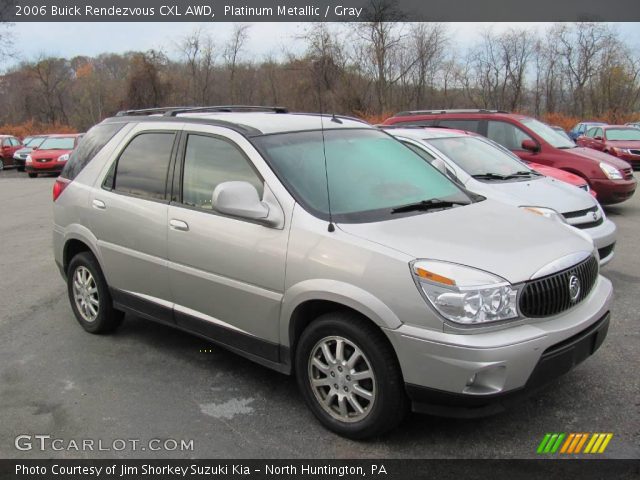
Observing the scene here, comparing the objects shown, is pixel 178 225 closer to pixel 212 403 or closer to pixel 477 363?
pixel 212 403

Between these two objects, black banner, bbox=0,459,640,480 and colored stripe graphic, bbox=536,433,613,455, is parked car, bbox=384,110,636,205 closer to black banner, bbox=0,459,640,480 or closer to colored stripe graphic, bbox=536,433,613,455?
colored stripe graphic, bbox=536,433,613,455

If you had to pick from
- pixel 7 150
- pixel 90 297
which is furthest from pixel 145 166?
pixel 7 150

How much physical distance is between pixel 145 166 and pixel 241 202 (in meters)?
1.42

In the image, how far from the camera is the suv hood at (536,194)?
6.20 metres

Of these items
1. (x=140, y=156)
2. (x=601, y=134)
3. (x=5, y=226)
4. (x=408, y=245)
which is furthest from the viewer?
(x=601, y=134)

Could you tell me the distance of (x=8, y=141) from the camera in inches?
1070

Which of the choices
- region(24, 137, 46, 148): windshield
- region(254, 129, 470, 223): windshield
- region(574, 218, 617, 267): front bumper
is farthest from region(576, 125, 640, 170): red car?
region(24, 137, 46, 148): windshield

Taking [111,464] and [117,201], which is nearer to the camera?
[111,464]

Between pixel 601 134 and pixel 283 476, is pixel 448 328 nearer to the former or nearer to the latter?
pixel 283 476

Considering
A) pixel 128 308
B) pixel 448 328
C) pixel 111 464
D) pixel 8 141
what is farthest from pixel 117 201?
pixel 8 141

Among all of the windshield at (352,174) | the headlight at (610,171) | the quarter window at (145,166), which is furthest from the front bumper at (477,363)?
the headlight at (610,171)

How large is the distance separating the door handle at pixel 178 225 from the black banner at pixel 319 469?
154 centimetres

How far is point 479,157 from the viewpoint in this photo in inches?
290

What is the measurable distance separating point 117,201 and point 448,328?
2.97m
